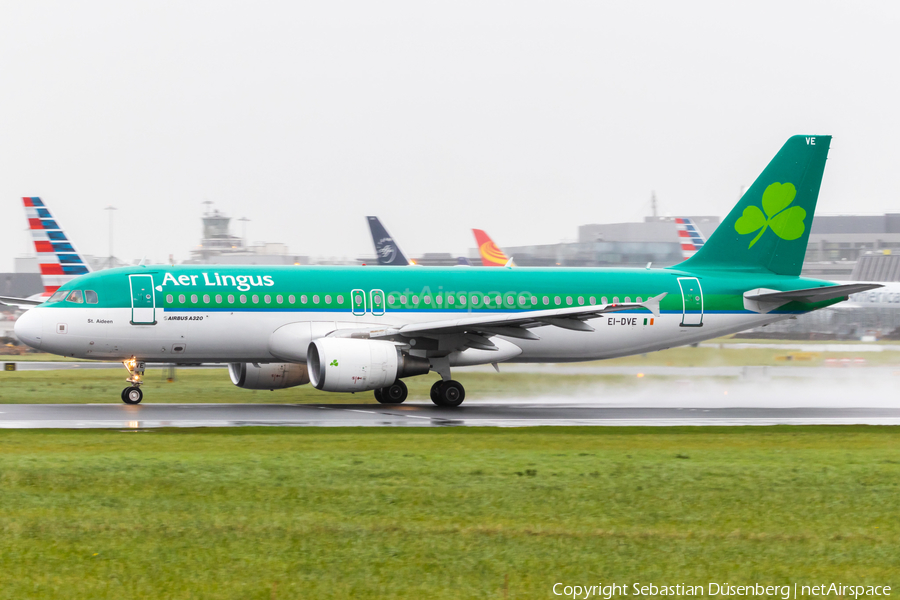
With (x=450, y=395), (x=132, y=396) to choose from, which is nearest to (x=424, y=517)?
(x=450, y=395)

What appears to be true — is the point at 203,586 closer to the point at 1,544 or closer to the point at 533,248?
the point at 1,544

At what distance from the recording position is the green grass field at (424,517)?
886 centimetres

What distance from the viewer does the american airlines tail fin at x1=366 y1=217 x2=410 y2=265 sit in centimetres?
5458

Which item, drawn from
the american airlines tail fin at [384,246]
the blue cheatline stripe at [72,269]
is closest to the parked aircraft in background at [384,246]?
the american airlines tail fin at [384,246]

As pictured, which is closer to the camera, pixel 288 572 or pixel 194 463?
pixel 288 572

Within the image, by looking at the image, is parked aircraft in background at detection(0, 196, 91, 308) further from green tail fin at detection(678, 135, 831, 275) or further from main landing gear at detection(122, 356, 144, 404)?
green tail fin at detection(678, 135, 831, 275)

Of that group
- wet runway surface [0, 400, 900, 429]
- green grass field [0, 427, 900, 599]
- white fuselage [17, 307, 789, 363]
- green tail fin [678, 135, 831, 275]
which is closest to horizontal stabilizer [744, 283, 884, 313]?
green tail fin [678, 135, 831, 275]

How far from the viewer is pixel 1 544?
971 centimetres

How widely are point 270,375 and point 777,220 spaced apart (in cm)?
1513

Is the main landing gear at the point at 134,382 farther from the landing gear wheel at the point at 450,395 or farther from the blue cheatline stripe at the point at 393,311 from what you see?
the landing gear wheel at the point at 450,395

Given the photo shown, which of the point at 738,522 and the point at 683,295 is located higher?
the point at 683,295

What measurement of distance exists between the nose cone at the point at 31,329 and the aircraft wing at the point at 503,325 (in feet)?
23.8

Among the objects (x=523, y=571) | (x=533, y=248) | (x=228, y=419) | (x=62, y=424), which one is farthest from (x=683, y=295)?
(x=533, y=248)

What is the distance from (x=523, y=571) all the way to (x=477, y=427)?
11533 mm
